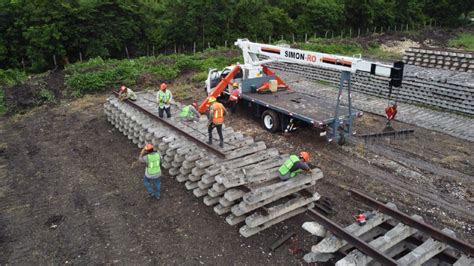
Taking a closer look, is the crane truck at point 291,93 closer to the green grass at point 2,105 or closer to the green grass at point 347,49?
the green grass at point 2,105

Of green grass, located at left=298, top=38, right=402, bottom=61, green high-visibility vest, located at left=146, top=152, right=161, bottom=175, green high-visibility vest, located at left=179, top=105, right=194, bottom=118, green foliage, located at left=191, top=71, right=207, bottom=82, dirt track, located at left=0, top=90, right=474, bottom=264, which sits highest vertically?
green grass, located at left=298, top=38, right=402, bottom=61

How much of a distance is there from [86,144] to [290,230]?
8496 millimetres

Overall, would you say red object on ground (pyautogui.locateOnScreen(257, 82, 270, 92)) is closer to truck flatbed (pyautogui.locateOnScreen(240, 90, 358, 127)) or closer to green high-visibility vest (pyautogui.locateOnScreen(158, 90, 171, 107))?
truck flatbed (pyautogui.locateOnScreen(240, 90, 358, 127))

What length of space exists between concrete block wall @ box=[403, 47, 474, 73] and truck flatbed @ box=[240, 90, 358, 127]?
27.3 feet

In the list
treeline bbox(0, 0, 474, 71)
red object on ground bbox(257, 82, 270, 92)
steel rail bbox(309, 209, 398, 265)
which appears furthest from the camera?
treeline bbox(0, 0, 474, 71)

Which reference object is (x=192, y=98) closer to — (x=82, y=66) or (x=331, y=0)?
(x=82, y=66)

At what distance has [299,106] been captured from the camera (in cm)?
1306

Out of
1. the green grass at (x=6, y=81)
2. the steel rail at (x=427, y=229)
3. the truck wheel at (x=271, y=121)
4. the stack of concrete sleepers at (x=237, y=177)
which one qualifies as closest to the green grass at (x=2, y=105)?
the green grass at (x=6, y=81)

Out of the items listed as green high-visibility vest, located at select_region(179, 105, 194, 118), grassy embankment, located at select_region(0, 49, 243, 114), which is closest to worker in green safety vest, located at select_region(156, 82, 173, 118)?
green high-visibility vest, located at select_region(179, 105, 194, 118)

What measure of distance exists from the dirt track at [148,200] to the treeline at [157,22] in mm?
17830

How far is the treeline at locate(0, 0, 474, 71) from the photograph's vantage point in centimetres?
2883

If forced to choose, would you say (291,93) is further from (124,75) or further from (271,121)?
(124,75)

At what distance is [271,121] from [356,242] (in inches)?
298

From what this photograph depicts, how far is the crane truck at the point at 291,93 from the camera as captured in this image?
1083 centimetres
